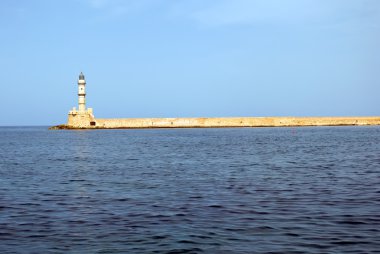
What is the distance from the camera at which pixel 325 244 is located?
7.07 meters

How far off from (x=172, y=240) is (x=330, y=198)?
481cm

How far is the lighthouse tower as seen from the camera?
77938 millimetres

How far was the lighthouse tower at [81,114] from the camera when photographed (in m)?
77.9

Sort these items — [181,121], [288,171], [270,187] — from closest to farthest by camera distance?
[270,187], [288,171], [181,121]

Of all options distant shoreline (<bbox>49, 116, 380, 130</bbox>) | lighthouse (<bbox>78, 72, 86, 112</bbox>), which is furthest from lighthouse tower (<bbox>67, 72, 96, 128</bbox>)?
distant shoreline (<bbox>49, 116, 380, 130</bbox>)

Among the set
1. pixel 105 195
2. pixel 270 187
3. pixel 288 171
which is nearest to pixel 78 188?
pixel 105 195

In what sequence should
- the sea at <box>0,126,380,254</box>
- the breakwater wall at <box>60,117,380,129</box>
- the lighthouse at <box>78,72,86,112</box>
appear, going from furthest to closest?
the breakwater wall at <box>60,117,380,129</box> < the lighthouse at <box>78,72,86,112</box> < the sea at <box>0,126,380,254</box>

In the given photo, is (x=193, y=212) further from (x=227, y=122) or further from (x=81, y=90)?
(x=227, y=122)

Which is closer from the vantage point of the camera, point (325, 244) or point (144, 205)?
point (325, 244)

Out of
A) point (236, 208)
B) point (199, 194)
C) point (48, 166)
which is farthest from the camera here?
point (48, 166)

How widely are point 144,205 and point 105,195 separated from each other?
1896 mm

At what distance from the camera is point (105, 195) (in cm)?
1204

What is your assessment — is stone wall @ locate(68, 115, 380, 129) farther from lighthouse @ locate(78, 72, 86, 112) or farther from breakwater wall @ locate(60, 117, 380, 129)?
lighthouse @ locate(78, 72, 86, 112)

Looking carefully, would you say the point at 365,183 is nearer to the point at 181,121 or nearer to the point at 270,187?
the point at 270,187
